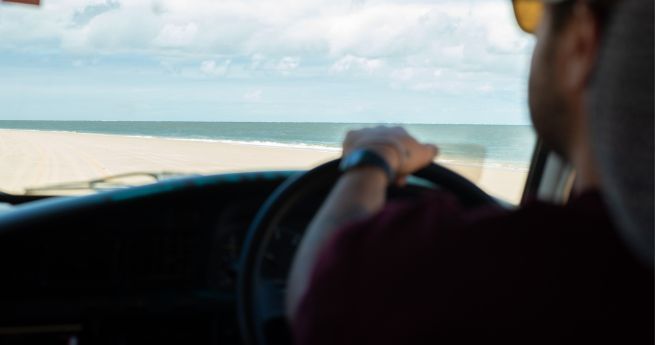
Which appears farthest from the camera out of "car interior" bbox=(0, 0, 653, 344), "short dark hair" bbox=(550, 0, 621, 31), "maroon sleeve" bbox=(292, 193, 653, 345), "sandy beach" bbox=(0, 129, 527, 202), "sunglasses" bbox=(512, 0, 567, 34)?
"sandy beach" bbox=(0, 129, 527, 202)

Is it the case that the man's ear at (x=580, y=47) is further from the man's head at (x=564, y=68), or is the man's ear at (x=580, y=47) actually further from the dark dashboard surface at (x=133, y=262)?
the dark dashboard surface at (x=133, y=262)

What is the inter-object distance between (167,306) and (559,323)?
180 centimetres

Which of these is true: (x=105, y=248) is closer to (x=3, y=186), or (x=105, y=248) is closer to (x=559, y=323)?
(x=3, y=186)

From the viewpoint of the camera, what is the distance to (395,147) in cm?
148

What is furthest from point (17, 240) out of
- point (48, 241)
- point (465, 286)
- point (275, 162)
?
point (275, 162)

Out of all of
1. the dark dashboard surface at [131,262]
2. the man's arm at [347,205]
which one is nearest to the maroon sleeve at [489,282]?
the man's arm at [347,205]

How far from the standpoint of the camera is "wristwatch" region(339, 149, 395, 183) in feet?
4.50

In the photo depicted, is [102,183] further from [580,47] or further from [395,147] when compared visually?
[580,47]

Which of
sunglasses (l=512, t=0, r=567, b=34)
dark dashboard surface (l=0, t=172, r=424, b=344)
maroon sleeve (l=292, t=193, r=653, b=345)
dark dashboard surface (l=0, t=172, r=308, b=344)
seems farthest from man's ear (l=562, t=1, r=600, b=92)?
dark dashboard surface (l=0, t=172, r=308, b=344)

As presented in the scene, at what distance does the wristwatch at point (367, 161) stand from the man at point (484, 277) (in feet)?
0.80

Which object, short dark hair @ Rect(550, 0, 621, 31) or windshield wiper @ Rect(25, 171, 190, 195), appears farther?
windshield wiper @ Rect(25, 171, 190, 195)

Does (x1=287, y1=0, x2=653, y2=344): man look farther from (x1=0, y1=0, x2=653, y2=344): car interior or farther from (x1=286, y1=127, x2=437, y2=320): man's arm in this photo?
(x1=0, y1=0, x2=653, y2=344): car interior

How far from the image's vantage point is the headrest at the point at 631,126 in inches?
41.7

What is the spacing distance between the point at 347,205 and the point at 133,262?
61.2 inches
